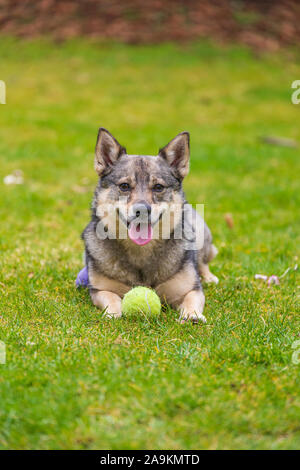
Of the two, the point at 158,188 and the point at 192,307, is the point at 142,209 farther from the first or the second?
the point at 192,307

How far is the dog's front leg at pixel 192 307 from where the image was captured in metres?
4.13

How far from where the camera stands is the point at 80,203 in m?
8.09

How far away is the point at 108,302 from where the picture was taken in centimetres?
434

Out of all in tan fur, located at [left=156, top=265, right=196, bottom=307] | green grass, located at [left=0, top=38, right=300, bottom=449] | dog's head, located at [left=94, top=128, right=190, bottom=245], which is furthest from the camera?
tan fur, located at [left=156, top=265, right=196, bottom=307]

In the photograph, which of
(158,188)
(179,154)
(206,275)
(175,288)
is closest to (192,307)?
(175,288)

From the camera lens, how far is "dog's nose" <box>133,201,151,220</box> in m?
4.23

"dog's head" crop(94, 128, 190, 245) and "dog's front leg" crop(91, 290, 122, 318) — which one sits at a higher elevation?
"dog's head" crop(94, 128, 190, 245)

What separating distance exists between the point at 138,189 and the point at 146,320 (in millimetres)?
1102

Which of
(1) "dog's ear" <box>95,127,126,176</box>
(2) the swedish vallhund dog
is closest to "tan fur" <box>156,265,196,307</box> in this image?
(2) the swedish vallhund dog

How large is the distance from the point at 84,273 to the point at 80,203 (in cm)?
332

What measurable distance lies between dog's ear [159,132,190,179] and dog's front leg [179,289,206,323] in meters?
1.11

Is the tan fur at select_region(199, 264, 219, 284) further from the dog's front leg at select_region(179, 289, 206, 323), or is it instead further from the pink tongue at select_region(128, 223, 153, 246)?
the pink tongue at select_region(128, 223, 153, 246)

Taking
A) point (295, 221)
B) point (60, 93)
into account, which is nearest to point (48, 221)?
point (295, 221)

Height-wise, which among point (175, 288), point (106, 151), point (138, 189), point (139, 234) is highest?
point (106, 151)
